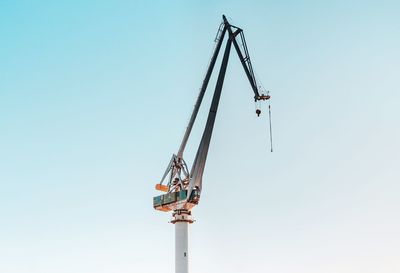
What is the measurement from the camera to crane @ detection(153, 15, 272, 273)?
59.8 meters

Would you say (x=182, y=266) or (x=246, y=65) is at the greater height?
(x=246, y=65)

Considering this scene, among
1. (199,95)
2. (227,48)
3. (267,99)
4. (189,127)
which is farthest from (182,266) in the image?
(227,48)

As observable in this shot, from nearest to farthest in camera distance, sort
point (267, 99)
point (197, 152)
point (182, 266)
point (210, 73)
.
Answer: point (182, 266)
point (197, 152)
point (210, 73)
point (267, 99)

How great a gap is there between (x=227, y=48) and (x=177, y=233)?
31.1m

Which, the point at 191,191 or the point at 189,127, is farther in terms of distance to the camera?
the point at 189,127

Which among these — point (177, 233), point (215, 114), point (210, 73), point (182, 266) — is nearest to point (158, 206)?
point (177, 233)

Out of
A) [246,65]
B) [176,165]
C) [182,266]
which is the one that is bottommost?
[182,266]

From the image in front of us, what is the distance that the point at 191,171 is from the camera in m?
61.6

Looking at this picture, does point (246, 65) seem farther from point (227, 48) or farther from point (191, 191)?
point (191, 191)

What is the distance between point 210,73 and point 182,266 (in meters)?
29.7

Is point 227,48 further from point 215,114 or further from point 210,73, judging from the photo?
point 215,114

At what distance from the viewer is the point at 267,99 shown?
71.9 metres

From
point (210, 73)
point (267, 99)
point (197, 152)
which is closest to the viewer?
point (197, 152)

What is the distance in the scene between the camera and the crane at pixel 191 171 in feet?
196
